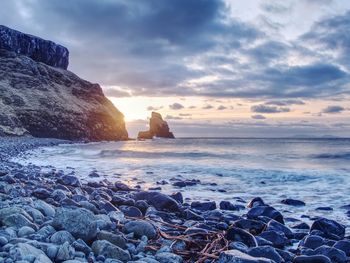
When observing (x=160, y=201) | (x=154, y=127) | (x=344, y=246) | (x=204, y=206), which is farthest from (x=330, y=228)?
(x=154, y=127)

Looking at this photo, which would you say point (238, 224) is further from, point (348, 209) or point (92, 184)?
point (92, 184)

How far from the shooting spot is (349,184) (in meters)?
16.5

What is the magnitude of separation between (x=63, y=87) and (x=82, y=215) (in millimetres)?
107215

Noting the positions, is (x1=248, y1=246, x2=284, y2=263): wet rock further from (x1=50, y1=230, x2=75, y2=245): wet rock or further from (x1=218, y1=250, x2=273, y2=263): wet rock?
(x1=50, y1=230, x2=75, y2=245): wet rock

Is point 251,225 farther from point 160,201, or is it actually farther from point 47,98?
point 47,98

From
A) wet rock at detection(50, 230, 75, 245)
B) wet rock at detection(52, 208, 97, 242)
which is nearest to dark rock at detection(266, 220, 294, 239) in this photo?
wet rock at detection(52, 208, 97, 242)

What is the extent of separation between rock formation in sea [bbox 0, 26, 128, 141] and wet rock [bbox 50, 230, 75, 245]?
2697 inches

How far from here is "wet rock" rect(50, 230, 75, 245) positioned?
4701mm

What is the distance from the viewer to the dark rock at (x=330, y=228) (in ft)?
24.4

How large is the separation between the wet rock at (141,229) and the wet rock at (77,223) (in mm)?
1028

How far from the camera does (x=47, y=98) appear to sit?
9106 cm

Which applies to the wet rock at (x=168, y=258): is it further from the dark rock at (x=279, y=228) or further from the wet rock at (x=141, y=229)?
the dark rock at (x=279, y=228)

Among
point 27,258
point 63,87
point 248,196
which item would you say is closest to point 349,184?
point 248,196

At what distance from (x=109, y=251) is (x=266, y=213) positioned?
5.26 meters
